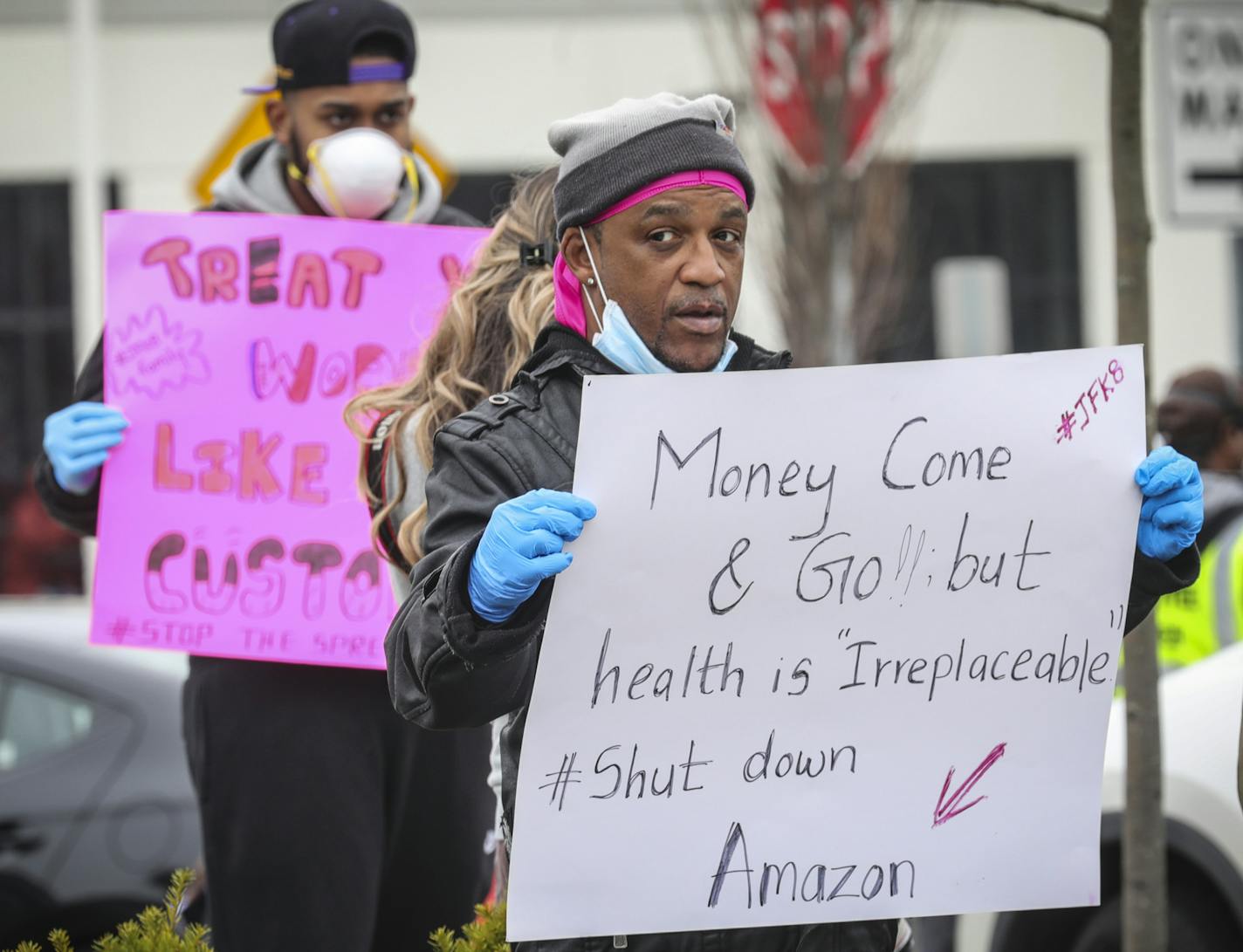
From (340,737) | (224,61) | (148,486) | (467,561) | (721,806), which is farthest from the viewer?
(224,61)

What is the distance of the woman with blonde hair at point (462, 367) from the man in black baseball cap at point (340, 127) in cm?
52

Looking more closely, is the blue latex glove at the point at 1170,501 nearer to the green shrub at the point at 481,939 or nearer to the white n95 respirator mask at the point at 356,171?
the green shrub at the point at 481,939

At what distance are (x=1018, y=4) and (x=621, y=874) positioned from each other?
7.07ft

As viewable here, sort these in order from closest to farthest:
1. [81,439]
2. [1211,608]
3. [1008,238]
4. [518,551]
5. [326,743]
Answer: [518,551], [326,743], [81,439], [1211,608], [1008,238]

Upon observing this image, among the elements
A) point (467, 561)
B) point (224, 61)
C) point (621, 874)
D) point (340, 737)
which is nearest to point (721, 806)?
point (621, 874)

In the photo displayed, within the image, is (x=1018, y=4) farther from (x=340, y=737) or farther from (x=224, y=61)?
(x=224, y=61)

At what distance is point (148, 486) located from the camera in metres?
3.47

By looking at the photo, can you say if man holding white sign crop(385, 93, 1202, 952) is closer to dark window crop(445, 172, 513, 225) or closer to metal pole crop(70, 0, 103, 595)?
metal pole crop(70, 0, 103, 595)

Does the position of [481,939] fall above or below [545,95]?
below

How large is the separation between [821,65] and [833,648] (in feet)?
33.9

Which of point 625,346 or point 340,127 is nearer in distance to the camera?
point 625,346

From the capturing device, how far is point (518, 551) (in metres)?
2.08

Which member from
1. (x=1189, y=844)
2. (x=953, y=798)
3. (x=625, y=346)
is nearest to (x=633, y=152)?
(x=625, y=346)

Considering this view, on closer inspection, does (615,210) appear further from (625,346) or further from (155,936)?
(155,936)
